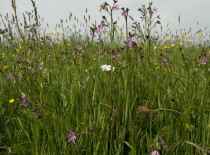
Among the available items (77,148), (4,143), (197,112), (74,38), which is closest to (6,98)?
(4,143)

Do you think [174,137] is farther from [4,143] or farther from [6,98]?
[6,98]

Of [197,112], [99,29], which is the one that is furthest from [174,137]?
[99,29]

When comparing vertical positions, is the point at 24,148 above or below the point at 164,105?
below

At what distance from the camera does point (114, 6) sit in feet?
4.10

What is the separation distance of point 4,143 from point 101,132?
66 centimetres

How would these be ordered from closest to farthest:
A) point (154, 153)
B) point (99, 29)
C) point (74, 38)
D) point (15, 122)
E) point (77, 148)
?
1. point (154, 153)
2. point (77, 148)
3. point (15, 122)
4. point (99, 29)
5. point (74, 38)

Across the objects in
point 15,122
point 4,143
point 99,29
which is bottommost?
point 4,143

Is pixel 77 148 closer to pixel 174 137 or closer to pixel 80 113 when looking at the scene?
pixel 80 113

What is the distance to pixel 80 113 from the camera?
1199mm

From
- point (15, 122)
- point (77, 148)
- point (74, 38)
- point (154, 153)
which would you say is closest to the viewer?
point (154, 153)

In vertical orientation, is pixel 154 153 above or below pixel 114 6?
below

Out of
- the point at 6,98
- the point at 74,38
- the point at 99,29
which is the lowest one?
the point at 6,98

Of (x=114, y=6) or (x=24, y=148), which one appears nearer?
(x=24, y=148)

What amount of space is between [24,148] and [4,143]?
1.06ft
